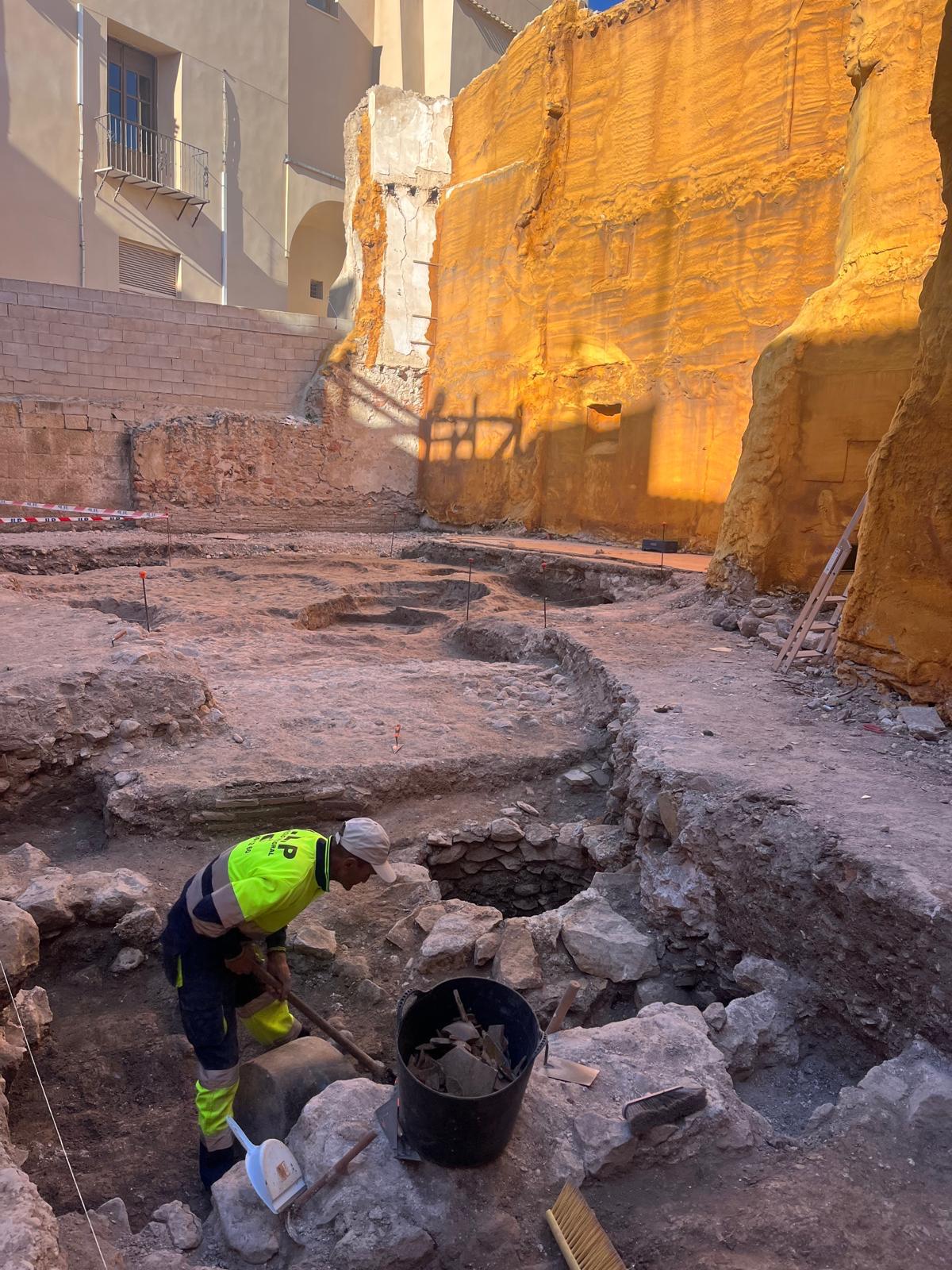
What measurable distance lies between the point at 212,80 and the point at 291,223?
344cm

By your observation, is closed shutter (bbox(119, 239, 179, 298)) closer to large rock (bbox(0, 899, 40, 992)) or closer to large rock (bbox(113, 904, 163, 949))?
large rock (bbox(113, 904, 163, 949))

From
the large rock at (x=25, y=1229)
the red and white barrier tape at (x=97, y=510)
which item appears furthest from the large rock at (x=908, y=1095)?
the red and white barrier tape at (x=97, y=510)

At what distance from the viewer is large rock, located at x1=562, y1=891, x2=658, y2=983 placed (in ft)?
12.0

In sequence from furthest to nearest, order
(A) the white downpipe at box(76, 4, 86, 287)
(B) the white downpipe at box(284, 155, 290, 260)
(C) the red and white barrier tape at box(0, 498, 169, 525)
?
(B) the white downpipe at box(284, 155, 290, 260) → (A) the white downpipe at box(76, 4, 86, 287) → (C) the red and white barrier tape at box(0, 498, 169, 525)

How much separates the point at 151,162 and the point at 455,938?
2136 cm

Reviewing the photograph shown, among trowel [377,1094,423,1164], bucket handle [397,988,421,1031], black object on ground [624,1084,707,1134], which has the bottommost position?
trowel [377,1094,423,1164]

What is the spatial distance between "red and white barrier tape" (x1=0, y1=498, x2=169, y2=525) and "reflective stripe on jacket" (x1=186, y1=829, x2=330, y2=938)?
10.6 meters

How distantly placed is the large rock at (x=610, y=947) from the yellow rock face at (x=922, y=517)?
2173 mm

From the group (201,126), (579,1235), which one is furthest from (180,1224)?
(201,126)

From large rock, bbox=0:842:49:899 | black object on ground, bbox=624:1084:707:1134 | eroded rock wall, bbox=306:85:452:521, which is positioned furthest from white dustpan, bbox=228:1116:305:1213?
eroded rock wall, bbox=306:85:452:521

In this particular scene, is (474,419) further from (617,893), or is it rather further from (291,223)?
(617,893)

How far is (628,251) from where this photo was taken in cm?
1299

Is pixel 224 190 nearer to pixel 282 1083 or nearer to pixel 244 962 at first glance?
pixel 244 962

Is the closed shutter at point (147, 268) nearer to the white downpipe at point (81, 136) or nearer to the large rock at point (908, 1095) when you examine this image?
the white downpipe at point (81, 136)
